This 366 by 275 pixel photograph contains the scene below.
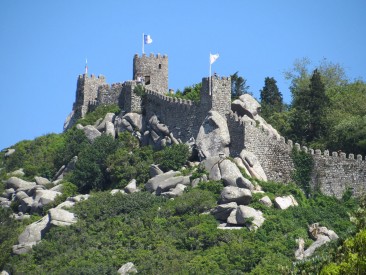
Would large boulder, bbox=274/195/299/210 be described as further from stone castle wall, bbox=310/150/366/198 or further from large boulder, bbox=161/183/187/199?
large boulder, bbox=161/183/187/199

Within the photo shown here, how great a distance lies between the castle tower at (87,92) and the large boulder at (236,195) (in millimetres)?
18335

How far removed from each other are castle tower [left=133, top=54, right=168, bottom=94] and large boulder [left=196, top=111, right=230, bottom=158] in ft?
29.5

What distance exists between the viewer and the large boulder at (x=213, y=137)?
60.3 metres

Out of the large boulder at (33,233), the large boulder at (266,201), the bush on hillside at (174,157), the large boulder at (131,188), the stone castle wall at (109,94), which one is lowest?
the large boulder at (33,233)

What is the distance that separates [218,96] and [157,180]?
5.18 meters

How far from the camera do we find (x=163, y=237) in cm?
5450

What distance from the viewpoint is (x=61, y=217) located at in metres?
58.1

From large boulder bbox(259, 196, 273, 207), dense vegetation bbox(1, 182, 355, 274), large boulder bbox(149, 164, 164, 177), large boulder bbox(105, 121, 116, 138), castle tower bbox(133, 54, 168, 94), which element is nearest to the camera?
dense vegetation bbox(1, 182, 355, 274)

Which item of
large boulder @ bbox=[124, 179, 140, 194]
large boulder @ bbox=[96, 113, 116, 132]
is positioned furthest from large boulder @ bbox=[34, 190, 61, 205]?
large boulder @ bbox=[96, 113, 116, 132]

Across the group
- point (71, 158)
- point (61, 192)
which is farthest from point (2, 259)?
point (71, 158)

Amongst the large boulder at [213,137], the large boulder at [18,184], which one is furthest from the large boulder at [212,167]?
the large boulder at [18,184]

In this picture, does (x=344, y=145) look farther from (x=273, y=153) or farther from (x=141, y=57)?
(x=141, y=57)

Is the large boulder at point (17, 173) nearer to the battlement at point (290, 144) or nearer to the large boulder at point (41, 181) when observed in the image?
the large boulder at point (41, 181)

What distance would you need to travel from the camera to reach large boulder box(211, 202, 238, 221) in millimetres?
55219
